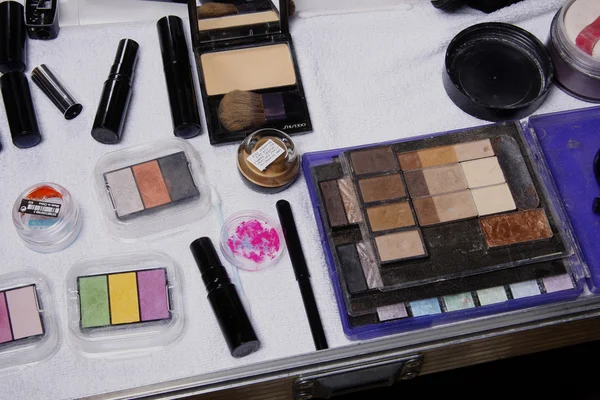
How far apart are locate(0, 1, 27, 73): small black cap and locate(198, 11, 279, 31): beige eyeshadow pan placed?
0.91ft

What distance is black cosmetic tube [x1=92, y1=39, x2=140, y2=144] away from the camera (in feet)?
3.28

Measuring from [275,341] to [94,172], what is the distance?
14.4 inches

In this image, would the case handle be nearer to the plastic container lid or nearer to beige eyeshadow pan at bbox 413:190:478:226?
beige eyeshadow pan at bbox 413:190:478:226

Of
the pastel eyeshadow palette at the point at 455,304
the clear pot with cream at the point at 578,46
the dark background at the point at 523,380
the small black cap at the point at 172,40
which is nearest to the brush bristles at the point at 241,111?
the small black cap at the point at 172,40

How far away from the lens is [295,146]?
0.98m

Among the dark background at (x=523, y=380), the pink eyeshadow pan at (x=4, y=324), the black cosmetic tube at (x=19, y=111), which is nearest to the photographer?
the pink eyeshadow pan at (x=4, y=324)

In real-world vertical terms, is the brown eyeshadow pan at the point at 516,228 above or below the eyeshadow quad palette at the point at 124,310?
below

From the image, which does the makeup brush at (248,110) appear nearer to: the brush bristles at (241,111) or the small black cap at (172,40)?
the brush bristles at (241,111)

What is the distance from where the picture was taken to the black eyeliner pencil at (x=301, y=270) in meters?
0.92

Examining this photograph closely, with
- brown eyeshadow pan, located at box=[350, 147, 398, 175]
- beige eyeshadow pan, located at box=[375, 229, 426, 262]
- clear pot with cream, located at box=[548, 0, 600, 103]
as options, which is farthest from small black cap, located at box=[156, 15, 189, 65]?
clear pot with cream, located at box=[548, 0, 600, 103]

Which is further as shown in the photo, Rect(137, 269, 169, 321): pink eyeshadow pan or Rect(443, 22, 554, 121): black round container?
Rect(443, 22, 554, 121): black round container

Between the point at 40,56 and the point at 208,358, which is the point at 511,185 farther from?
the point at 40,56

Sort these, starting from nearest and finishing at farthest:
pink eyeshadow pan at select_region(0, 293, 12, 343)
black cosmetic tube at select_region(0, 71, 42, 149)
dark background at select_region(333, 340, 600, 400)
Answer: pink eyeshadow pan at select_region(0, 293, 12, 343), black cosmetic tube at select_region(0, 71, 42, 149), dark background at select_region(333, 340, 600, 400)

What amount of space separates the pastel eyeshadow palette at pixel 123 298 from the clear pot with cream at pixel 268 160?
19cm
